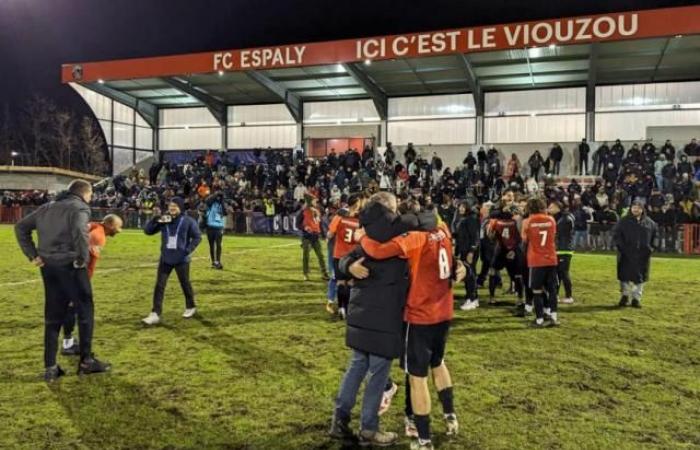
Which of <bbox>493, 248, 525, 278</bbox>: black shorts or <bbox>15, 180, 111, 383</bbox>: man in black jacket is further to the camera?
<bbox>493, 248, 525, 278</bbox>: black shorts

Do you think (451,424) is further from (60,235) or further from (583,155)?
(583,155)

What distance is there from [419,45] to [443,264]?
2451cm

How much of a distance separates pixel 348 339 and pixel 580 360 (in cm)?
370

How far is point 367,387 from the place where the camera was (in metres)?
4.44

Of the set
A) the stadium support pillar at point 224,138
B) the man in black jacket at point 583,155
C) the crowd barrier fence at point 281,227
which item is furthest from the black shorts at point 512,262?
the stadium support pillar at point 224,138

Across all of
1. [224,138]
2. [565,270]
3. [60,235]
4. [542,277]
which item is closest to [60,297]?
[60,235]

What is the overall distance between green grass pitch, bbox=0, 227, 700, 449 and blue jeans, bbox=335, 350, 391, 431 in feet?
1.08

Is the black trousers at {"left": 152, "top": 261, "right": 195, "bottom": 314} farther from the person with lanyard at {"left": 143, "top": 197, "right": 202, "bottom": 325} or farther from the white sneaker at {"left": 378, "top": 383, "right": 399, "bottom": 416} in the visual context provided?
the white sneaker at {"left": 378, "top": 383, "right": 399, "bottom": 416}

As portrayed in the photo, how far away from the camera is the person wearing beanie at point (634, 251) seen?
10312mm

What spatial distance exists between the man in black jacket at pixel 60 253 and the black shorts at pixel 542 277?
19.1 ft

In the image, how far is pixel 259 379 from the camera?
6070mm

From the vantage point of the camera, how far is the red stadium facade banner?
2378cm

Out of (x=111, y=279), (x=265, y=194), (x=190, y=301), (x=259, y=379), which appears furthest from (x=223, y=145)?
(x=259, y=379)

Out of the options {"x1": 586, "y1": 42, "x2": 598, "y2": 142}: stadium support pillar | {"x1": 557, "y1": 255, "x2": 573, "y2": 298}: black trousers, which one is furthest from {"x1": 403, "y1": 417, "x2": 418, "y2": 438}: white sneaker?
{"x1": 586, "y1": 42, "x2": 598, "y2": 142}: stadium support pillar
